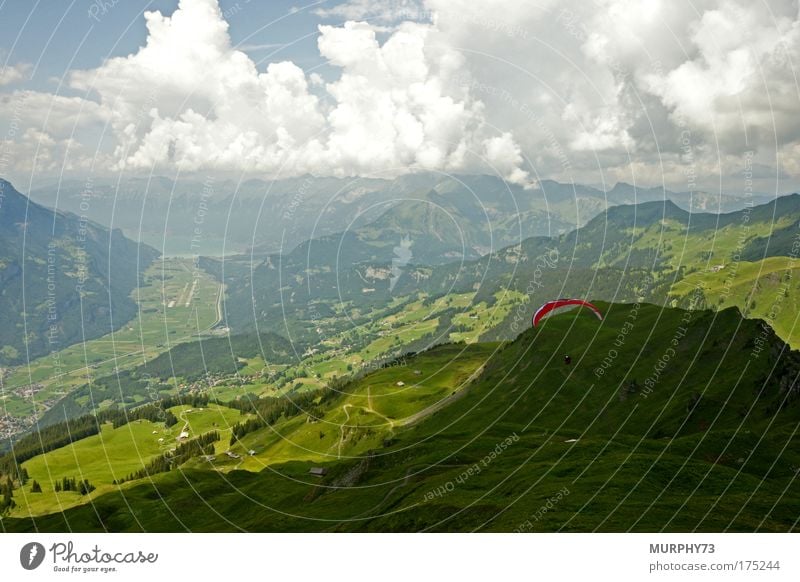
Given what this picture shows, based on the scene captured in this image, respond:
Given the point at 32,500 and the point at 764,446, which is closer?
the point at 764,446

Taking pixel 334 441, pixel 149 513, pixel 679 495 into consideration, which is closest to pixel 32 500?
pixel 149 513

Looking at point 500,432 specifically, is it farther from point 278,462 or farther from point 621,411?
point 278,462
